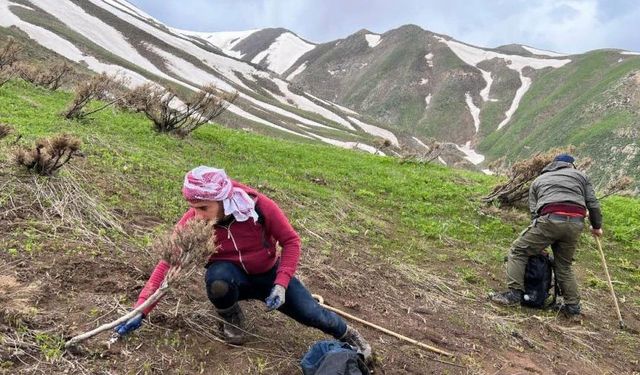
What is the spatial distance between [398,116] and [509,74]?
26.4 metres

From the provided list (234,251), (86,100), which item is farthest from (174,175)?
(234,251)

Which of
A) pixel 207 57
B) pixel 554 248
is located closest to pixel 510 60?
pixel 207 57

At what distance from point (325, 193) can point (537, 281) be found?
18.0 feet

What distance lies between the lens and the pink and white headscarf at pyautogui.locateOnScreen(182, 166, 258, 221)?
4.14 m

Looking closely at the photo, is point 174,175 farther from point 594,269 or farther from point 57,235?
point 594,269

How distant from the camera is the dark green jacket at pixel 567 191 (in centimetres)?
753

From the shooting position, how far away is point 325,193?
12227mm

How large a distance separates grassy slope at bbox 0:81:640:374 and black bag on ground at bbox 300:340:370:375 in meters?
2.72

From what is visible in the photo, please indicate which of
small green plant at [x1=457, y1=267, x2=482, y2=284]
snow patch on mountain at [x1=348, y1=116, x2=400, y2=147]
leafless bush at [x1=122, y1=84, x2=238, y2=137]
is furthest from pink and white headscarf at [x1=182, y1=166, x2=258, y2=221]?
snow patch on mountain at [x1=348, y1=116, x2=400, y2=147]

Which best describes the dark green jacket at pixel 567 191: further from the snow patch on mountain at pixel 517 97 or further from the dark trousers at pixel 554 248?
the snow patch on mountain at pixel 517 97

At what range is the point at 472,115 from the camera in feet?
328

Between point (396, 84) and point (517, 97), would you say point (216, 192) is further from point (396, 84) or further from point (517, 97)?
point (396, 84)

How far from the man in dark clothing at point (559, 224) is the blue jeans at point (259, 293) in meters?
4.23

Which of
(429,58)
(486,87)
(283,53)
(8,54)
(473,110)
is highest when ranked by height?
(429,58)
